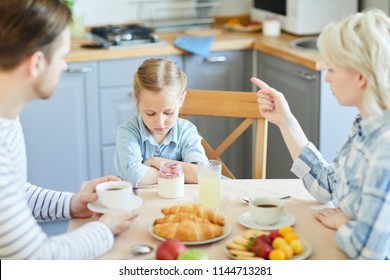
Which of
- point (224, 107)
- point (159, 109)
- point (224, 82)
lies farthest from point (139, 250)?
point (224, 82)

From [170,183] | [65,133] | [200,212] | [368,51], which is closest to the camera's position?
[368,51]

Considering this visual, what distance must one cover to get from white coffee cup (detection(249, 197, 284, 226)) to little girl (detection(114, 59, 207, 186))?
0.45 meters

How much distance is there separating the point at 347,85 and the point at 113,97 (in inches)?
82.5

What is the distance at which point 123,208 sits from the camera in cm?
186

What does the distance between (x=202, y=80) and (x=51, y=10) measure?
7.36ft

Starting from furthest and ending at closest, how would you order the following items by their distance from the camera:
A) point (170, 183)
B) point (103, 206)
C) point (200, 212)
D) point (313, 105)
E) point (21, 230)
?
point (313, 105) → point (170, 183) → point (103, 206) → point (200, 212) → point (21, 230)

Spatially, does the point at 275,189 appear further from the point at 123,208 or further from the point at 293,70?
the point at 293,70

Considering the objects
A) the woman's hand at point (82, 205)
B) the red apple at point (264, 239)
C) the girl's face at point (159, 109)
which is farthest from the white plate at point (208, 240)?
the girl's face at point (159, 109)

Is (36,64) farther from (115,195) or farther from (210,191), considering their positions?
(210,191)

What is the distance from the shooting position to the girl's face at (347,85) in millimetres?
1674

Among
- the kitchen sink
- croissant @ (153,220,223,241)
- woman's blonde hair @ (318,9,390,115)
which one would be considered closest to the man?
croissant @ (153,220,223,241)

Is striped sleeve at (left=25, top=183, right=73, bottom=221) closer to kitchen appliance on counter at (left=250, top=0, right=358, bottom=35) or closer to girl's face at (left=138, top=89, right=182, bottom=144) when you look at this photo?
girl's face at (left=138, top=89, right=182, bottom=144)

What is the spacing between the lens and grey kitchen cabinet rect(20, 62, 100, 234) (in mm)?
3539

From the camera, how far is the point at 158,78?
2303 mm
